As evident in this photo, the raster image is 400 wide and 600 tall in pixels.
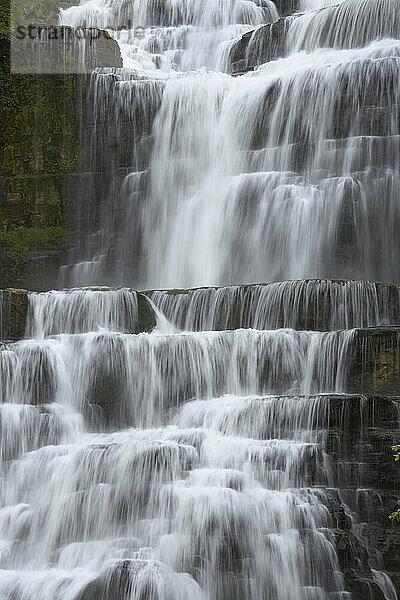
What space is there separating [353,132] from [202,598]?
12.9 metres

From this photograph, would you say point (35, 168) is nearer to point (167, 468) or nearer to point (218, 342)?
point (218, 342)

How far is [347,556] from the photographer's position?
993cm

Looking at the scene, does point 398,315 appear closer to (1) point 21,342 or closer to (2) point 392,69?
(1) point 21,342

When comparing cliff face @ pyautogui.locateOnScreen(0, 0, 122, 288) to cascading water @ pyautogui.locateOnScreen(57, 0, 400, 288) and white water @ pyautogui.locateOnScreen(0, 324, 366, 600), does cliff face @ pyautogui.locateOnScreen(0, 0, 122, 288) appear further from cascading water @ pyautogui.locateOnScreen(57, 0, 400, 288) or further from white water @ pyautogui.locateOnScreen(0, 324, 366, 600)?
white water @ pyautogui.locateOnScreen(0, 324, 366, 600)

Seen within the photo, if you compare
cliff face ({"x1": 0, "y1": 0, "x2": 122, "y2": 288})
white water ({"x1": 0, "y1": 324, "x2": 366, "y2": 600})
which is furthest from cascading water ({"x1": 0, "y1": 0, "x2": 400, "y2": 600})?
cliff face ({"x1": 0, "y1": 0, "x2": 122, "y2": 288})

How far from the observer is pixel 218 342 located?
1353cm

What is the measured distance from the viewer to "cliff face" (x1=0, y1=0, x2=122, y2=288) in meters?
21.5

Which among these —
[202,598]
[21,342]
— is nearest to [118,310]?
[21,342]

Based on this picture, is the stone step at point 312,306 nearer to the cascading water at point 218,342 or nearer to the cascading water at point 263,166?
the cascading water at point 218,342

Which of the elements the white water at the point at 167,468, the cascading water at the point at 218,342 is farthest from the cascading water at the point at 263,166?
the white water at the point at 167,468

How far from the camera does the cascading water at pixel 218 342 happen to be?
10.1m

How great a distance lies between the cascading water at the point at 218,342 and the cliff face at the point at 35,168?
22.4 inches

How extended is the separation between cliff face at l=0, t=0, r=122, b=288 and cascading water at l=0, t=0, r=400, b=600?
57 cm

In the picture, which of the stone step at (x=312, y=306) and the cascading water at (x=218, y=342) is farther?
the stone step at (x=312, y=306)
